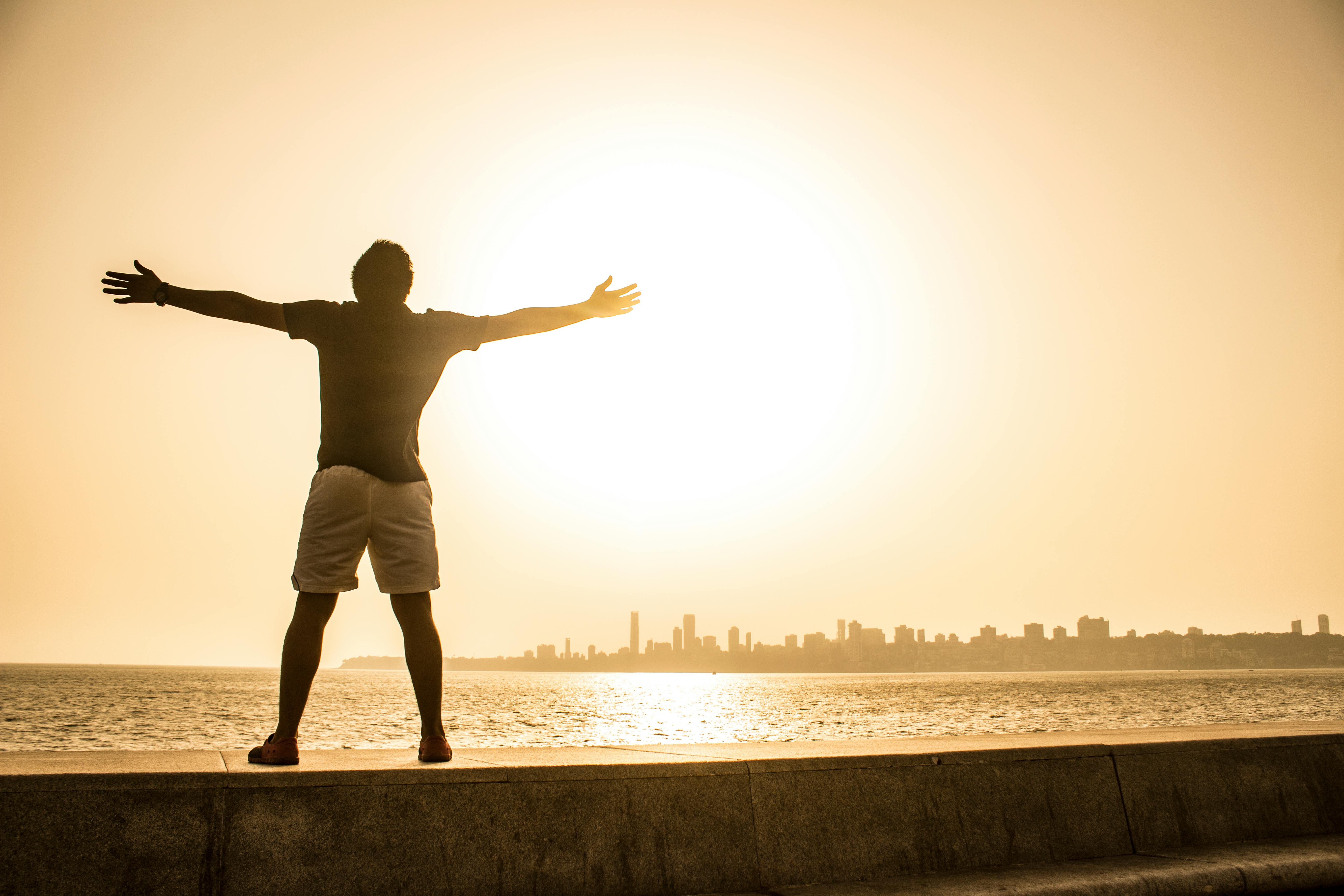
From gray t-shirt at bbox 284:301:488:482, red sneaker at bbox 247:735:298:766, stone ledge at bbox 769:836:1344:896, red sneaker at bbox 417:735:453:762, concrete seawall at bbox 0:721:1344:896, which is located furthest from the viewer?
gray t-shirt at bbox 284:301:488:482

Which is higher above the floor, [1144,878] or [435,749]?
[435,749]

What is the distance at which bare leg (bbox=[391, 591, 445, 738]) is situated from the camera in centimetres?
365

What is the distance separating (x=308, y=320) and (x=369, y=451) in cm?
70

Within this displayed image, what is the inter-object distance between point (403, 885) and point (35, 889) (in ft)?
3.05

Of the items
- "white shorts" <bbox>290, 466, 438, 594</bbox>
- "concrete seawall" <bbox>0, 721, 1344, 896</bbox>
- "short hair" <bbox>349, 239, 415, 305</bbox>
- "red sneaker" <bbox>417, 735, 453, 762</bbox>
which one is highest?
"short hair" <bbox>349, 239, 415, 305</bbox>

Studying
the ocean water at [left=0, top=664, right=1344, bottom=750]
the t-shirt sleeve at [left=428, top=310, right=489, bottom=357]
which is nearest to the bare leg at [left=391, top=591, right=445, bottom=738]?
the t-shirt sleeve at [left=428, top=310, right=489, bottom=357]

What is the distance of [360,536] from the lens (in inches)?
143

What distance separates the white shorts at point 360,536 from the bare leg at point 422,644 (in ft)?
0.23

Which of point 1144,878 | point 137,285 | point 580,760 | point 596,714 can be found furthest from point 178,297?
point 596,714

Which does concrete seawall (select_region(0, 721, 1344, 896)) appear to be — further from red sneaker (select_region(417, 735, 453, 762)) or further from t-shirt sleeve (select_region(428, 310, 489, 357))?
t-shirt sleeve (select_region(428, 310, 489, 357))

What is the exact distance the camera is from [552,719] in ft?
239

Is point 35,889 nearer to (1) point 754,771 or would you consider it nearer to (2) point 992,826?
(1) point 754,771

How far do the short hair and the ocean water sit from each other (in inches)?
433

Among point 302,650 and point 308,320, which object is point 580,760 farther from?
point 308,320
